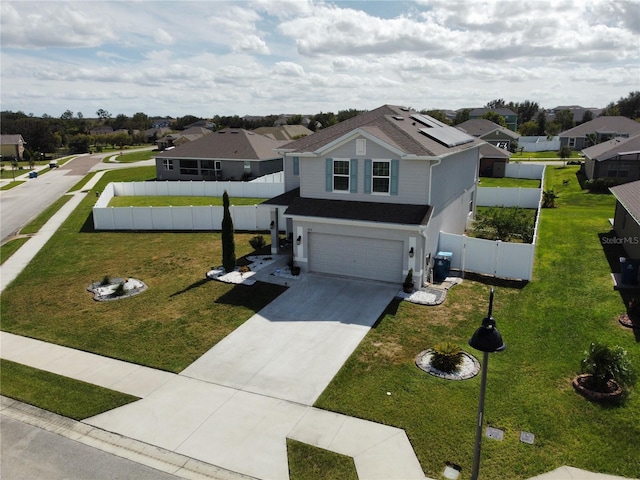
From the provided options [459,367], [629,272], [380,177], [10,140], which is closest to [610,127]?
[629,272]

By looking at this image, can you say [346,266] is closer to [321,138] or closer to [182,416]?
[321,138]

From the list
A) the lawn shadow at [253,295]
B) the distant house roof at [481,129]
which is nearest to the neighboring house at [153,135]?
the distant house roof at [481,129]

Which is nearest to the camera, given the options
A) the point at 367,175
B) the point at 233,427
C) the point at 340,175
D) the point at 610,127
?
the point at 233,427

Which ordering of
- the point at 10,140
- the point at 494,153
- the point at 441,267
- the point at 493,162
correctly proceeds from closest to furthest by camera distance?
the point at 441,267
the point at 494,153
the point at 493,162
the point at 10,140

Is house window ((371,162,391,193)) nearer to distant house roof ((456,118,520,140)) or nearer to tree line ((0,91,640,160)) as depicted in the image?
distant house roof ((456,118,520,140))

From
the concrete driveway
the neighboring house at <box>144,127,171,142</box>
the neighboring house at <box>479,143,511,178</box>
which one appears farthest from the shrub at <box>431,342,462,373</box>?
the neighboring house at <box>144,127,171,142</box>

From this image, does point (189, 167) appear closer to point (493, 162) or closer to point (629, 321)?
point (493, 162)

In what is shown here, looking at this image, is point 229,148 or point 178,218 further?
point 229,148
